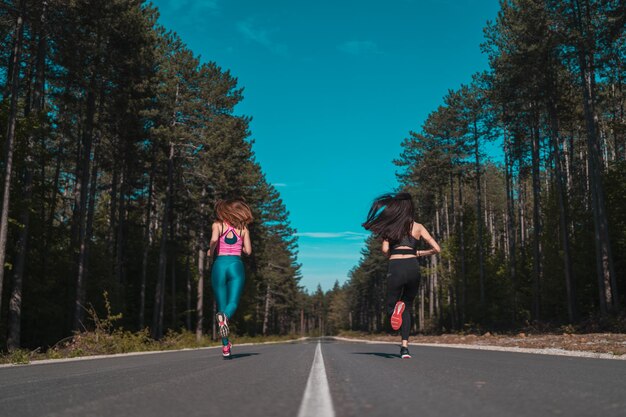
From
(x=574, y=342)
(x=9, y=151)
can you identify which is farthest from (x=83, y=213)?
(x=574, y=342)

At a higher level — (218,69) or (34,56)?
(218,69)

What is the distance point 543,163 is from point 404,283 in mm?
44363

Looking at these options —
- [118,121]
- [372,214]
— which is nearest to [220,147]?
[118,121]

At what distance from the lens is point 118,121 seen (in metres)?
25.9

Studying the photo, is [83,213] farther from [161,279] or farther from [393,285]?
[393,285]

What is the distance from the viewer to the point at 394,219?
6.70 metres

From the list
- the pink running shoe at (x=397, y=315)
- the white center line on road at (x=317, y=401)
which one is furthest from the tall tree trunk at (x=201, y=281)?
the white center line on road at (x=317, y=401)

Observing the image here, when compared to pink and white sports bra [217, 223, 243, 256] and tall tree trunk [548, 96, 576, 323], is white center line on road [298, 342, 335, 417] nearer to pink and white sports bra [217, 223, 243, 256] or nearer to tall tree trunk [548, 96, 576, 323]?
pink and white sports bra [217, 223, 243, 256]

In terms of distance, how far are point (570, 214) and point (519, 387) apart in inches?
1220

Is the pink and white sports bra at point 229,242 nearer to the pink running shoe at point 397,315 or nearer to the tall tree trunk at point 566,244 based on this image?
the pink running shoe at point 397,315

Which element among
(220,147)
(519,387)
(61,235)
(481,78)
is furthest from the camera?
(481,78)

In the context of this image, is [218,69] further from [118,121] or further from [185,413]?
[185,413]

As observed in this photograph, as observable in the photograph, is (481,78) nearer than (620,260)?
No

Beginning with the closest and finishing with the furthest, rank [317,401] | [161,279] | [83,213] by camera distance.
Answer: [317,401] < [83,213] < [161,279]
